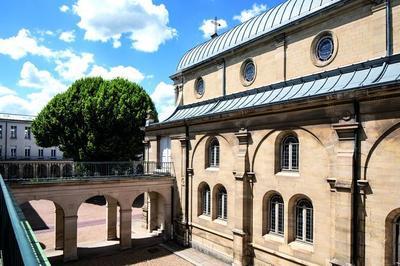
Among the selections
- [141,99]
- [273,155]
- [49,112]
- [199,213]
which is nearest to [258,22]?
[273,155]

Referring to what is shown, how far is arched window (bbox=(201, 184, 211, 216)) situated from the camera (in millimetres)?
18141

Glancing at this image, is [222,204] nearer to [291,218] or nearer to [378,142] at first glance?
[291,218]

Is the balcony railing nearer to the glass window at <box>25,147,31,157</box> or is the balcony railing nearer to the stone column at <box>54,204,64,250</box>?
the stone column at <box>54,204,64,250</box>

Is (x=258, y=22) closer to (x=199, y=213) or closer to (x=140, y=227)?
(x=199, y=213)

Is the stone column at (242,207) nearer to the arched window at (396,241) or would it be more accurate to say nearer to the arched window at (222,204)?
the arched window at (222,204)

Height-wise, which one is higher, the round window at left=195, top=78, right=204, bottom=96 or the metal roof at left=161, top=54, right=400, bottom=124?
the round window at left=195, top=78, right=204, bottom=96

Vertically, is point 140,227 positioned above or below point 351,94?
below

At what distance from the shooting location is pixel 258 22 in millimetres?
17891

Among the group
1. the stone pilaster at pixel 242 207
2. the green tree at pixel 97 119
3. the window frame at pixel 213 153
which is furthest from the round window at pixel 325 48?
the green tree at pixel 97 119

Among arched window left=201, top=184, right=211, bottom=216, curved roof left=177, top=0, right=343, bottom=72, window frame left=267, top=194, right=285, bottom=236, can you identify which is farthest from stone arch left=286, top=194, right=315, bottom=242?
curved roof left=177, top=0, right=343, bottom=72

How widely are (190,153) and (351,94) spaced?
10689 millimetres

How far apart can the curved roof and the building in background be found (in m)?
42.3

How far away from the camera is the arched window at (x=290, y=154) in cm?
1334

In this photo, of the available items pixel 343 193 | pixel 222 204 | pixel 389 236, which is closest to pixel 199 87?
pixel 222 204
